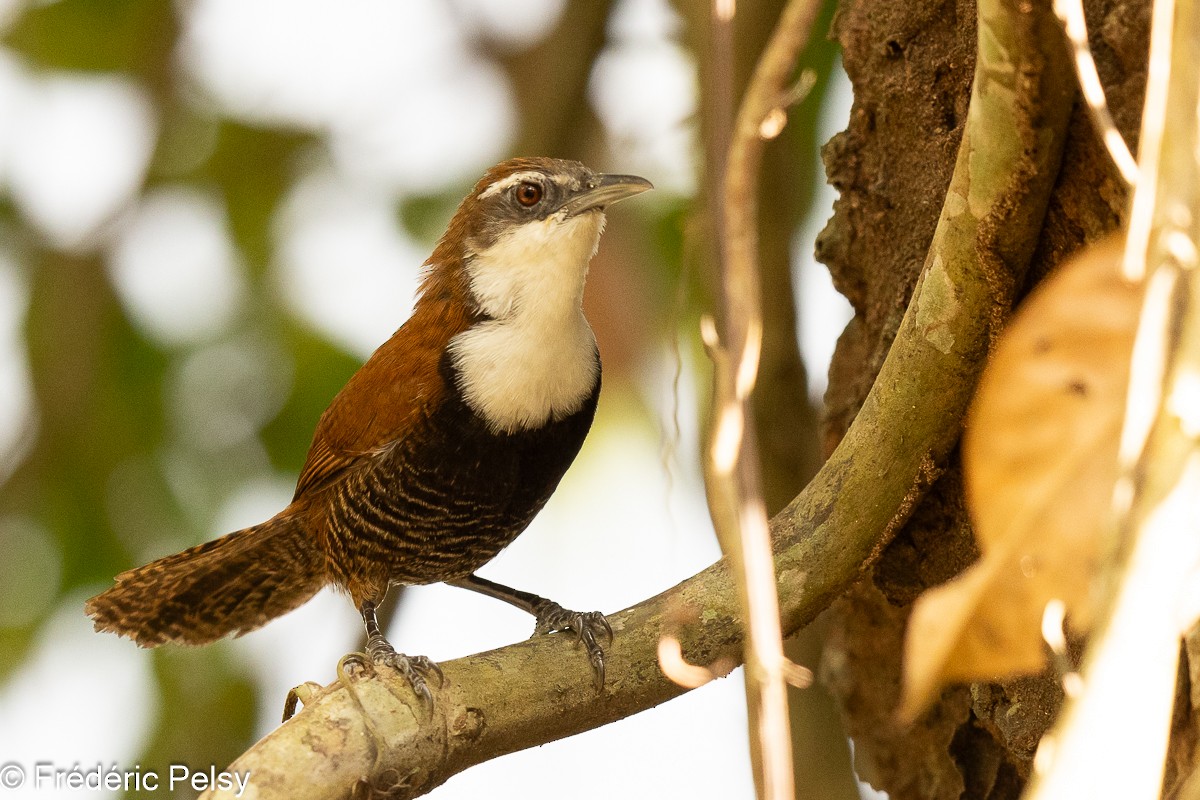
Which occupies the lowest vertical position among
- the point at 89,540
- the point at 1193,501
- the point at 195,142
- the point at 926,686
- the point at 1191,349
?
the point at 926,686

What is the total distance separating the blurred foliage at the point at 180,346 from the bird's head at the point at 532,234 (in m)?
0.58

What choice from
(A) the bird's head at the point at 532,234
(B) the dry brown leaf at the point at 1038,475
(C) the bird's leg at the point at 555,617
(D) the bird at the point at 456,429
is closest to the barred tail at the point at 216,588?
(D) the bird at the point at 456,429

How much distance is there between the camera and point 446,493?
3.47 meters

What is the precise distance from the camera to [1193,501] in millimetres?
1211

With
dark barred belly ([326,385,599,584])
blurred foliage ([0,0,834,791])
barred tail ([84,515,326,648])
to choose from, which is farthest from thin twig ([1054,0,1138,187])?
barred tail ([84,515,326,648])

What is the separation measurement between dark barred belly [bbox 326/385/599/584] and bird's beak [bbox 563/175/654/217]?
53 cm

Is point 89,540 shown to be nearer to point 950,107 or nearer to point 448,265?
point 448,265

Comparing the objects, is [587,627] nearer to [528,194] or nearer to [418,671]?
[418,671]

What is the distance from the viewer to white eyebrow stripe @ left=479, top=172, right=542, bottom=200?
12.2 ft

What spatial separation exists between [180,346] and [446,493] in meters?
1.81

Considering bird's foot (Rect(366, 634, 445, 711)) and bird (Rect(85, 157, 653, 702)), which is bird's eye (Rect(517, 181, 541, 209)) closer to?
bird (Rect(85, 157, 653, 702))

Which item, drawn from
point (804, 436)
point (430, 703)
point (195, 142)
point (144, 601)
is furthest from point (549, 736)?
point (195, 142)

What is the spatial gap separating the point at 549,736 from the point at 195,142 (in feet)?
10.1

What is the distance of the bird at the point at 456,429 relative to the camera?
3.42m
